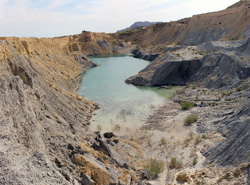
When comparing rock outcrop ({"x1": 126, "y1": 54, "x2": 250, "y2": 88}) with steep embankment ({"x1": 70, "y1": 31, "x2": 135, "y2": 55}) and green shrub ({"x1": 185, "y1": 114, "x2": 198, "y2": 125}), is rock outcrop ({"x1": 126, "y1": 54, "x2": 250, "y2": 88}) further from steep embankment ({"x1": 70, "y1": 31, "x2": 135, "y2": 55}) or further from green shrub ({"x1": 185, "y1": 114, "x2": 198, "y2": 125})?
steep embankment ({"x1": 70, "y1": 31, "x2": 135, "y2": 55})

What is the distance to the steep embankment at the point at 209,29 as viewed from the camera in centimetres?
4450

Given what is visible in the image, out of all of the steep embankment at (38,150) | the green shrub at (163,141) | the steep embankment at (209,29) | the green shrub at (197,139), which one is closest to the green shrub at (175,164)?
the steep embankment at (38,150)

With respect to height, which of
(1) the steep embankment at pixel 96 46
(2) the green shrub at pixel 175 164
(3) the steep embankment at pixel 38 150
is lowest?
(2) the green shrub at pixel 175 164

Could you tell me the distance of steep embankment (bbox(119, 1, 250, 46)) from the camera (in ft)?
146

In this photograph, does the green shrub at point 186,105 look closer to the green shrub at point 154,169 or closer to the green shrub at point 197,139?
the green shrub at point 197,139

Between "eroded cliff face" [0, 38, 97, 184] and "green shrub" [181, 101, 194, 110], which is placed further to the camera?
"green shrub" [181, 101, 194, 110]

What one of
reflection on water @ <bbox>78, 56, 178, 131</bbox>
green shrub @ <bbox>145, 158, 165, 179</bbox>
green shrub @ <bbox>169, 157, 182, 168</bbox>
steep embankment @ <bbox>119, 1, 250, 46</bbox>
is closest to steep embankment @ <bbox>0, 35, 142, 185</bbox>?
green shrub @ <bbox>145, 158, 165, 179</bbox>

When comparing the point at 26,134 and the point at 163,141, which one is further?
the point at 163,141

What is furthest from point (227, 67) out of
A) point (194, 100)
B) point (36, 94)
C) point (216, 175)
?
point (36, 94)

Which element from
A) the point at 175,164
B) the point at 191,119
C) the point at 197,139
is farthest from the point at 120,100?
the point at 175,164

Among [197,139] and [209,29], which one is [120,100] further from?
[209,29]

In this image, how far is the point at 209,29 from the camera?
2231 inches

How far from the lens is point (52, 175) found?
Answer: 264 inches

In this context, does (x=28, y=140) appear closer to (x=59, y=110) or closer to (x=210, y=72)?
(x=59, y=110)
